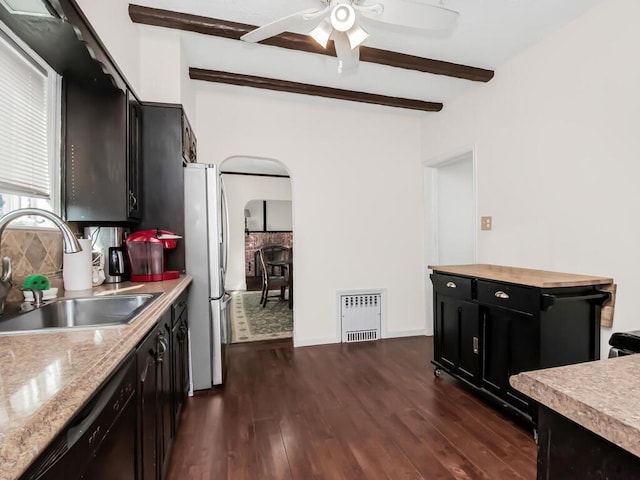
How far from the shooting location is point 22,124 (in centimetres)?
170

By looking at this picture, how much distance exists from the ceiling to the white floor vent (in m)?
2.31

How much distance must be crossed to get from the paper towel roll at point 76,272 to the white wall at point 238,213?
5.63 m

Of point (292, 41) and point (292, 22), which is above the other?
point (292, 41)

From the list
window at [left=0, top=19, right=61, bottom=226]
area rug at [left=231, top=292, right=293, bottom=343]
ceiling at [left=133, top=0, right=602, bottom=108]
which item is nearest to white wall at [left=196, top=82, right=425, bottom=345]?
ceiling at [left=133, top=0, right=602, bottom=108]

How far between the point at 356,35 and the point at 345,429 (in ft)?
7.85

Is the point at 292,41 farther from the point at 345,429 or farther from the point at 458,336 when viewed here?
the point at 345,429

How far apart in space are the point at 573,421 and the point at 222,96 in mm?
3744

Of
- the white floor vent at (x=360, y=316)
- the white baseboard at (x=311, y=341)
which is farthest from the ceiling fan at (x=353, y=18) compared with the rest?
the white baseboard at (x=311, y=341)

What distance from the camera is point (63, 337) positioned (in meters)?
1.01

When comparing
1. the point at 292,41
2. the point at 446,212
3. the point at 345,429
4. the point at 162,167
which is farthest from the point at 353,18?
the point at 446,212

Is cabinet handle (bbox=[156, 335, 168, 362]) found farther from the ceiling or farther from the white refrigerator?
the ceiling

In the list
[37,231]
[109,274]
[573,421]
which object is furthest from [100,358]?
[109,274]

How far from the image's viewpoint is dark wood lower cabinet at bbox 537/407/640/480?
0.50m

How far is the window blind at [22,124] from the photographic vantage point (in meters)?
1.57
